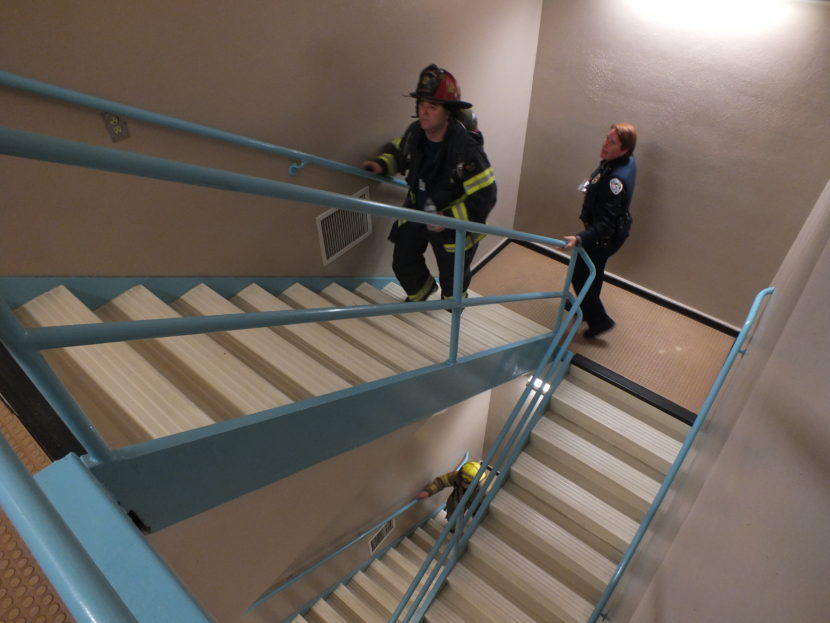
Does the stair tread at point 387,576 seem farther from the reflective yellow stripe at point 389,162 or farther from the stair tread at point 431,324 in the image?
the reflective yellow stripe at point 389,162

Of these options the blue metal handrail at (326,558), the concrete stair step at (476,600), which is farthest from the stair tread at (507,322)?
the blue metal handrail at (326,558)

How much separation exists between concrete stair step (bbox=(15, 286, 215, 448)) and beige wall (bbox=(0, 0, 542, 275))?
0.24 meters

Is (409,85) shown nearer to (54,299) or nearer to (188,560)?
(54,299)

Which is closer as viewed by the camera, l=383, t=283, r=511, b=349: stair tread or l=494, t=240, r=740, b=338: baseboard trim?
l=383, t=283, r=511, b=349: stair tread

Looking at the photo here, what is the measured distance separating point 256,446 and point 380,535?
12.1 feet

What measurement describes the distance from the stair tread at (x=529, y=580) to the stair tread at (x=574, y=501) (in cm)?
42

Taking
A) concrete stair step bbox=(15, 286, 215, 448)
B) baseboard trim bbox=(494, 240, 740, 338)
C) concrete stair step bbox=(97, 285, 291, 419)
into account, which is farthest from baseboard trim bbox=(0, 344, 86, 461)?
baseboard trim bbox=(494, 240, 740, 338)

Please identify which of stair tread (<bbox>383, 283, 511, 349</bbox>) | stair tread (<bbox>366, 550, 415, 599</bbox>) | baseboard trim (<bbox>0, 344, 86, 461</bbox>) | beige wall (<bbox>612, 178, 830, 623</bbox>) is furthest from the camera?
stair tread (<bbox>366, 550, 415, 599</bbox>)

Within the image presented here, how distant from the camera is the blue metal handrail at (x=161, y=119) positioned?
1615 mm

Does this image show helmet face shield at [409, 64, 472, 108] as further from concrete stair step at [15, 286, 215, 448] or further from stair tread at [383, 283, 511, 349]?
concrete stair step at [15, 286, 215, 448]

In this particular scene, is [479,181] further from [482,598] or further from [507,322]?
[482,598]

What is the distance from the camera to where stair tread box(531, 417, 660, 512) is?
10.8 ft

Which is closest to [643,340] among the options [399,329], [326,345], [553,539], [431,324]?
[553,539]

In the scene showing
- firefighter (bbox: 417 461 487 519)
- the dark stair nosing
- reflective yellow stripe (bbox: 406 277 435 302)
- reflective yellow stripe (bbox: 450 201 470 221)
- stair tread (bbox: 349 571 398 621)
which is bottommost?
stair tread (bbox: 349 571 398 621)
